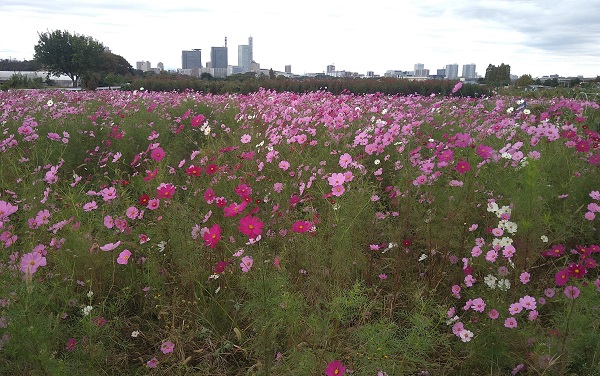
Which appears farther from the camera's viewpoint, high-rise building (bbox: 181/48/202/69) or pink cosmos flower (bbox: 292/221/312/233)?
high-rise building (bbox: 181/48/202/69)

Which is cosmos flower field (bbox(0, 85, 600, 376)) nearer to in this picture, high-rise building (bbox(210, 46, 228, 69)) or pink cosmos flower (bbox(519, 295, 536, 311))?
pink cosmos flower (bbox(519, 295, 536, 311))

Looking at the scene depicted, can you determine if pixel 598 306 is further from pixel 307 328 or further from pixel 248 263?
pixel 248 263

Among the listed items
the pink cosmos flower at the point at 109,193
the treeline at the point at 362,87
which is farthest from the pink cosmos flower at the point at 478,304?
the treeline at the point at 362,87

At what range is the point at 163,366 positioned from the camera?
7.09 feet

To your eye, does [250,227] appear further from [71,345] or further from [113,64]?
[113,64]

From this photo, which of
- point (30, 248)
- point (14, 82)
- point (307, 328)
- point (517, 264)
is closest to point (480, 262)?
point (517, 264)

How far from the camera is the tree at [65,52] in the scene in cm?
3916

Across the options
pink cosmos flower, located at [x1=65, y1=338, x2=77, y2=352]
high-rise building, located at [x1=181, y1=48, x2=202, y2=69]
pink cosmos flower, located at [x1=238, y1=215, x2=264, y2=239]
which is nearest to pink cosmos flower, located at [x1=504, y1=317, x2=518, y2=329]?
pink cosmos flower, located at [x1=238, y1=215, x2=264, y2=239]

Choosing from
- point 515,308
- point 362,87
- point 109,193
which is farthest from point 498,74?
point 109,193

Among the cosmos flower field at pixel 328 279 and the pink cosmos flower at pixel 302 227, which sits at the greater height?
the pink cosmos flower at pixel 302 227

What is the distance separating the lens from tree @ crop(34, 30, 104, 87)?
128ft

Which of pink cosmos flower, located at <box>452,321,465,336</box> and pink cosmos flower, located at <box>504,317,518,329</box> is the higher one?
pink cosmos flower, located at <box>504,317,518,329</box>

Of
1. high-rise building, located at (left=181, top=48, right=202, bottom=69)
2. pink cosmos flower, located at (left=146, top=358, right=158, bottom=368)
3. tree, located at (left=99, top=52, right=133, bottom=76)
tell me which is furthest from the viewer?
high-rise building, located at (left=181, top=48, right=202, bottom=69)

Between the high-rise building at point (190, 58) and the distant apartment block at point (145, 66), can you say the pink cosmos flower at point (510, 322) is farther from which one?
the high-rise building at point (190, 58)
